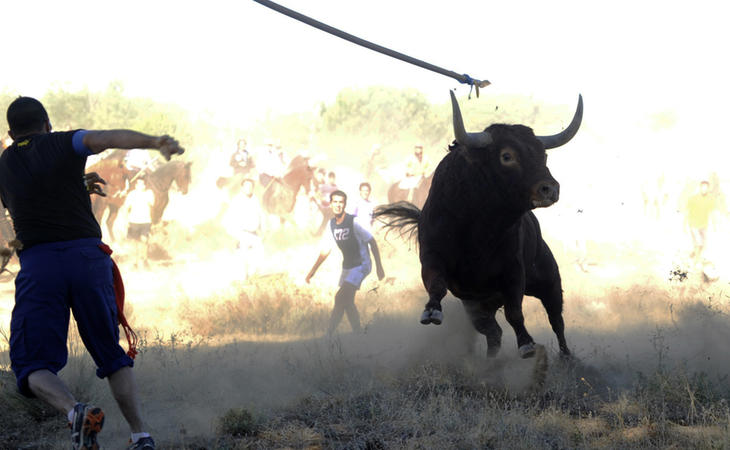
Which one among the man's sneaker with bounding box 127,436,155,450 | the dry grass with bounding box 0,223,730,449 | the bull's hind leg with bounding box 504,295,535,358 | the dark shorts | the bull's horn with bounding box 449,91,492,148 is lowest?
the dry grass with bounding box 0,223,730,449

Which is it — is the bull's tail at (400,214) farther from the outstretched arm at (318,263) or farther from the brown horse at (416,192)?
the brown horse at (416,192)

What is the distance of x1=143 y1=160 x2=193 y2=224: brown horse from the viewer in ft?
55.6

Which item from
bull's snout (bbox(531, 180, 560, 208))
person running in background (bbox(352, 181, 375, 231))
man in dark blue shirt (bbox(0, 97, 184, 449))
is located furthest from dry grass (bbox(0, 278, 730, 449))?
person running in background (bbox(352, 181, 375, 231))

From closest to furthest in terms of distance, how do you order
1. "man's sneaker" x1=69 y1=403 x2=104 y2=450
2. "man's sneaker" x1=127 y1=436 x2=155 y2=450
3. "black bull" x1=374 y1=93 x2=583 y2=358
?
"man's sneaker" x1=69 y1=403 x2=104 y2=450 → "man's sneaker" x1=127 y1=436 x2=155 y2=450 → "black bull" x1=374 y1=93 x2=583 y2=358

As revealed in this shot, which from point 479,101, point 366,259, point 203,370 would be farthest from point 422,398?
point 479,101

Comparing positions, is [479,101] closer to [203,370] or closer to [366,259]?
[366,259]

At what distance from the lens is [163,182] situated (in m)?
17.2

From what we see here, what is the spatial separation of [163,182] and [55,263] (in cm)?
1354

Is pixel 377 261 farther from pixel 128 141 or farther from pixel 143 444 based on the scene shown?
pixel 128 141

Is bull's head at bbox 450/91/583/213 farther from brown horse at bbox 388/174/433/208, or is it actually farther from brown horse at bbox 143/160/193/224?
brown horse at bbox 143/160/193/224

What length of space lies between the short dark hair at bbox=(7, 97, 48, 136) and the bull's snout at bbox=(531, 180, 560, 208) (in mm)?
3433

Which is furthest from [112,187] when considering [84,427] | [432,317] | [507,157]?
[84,427]

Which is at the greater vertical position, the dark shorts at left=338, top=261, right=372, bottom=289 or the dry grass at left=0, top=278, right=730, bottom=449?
the dark shorts at left=338, top=261, right=372, bottom=289

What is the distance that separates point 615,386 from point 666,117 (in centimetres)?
2355
